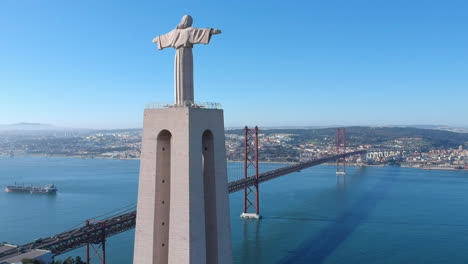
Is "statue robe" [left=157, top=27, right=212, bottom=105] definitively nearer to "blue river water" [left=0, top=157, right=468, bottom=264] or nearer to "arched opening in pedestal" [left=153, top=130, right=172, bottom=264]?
"arched opening in pedestal" [left=153, top=130, right=172, bottom=264]

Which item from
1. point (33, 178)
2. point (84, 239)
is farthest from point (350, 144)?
point (84, 239)

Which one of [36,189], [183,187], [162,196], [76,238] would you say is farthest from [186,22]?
[36,189]

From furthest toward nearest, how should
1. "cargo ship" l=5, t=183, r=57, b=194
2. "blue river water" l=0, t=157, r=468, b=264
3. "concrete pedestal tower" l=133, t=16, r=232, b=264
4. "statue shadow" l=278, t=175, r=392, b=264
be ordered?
"cargo ship" l=5, t=183, r=57, b=194 < "blue river water" l=0, t=157, r=468, b=264 < "statue shadow" l=278, t=175, r=392, b=264 < "concrete pedestal tower" l=133, t=16, r=232, b=264

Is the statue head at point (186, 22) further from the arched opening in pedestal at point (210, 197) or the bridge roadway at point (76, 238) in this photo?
the bridge roadway at point (76, 238)

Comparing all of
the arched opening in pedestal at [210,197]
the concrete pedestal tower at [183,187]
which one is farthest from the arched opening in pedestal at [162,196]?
the arched opening in pedestal at [210,197]

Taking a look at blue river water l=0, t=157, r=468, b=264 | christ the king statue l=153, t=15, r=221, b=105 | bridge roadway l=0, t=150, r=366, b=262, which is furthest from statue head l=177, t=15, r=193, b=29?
blue river water l=0, t=157, r=468, b=264

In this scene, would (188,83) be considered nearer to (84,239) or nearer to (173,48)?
(173,48)
